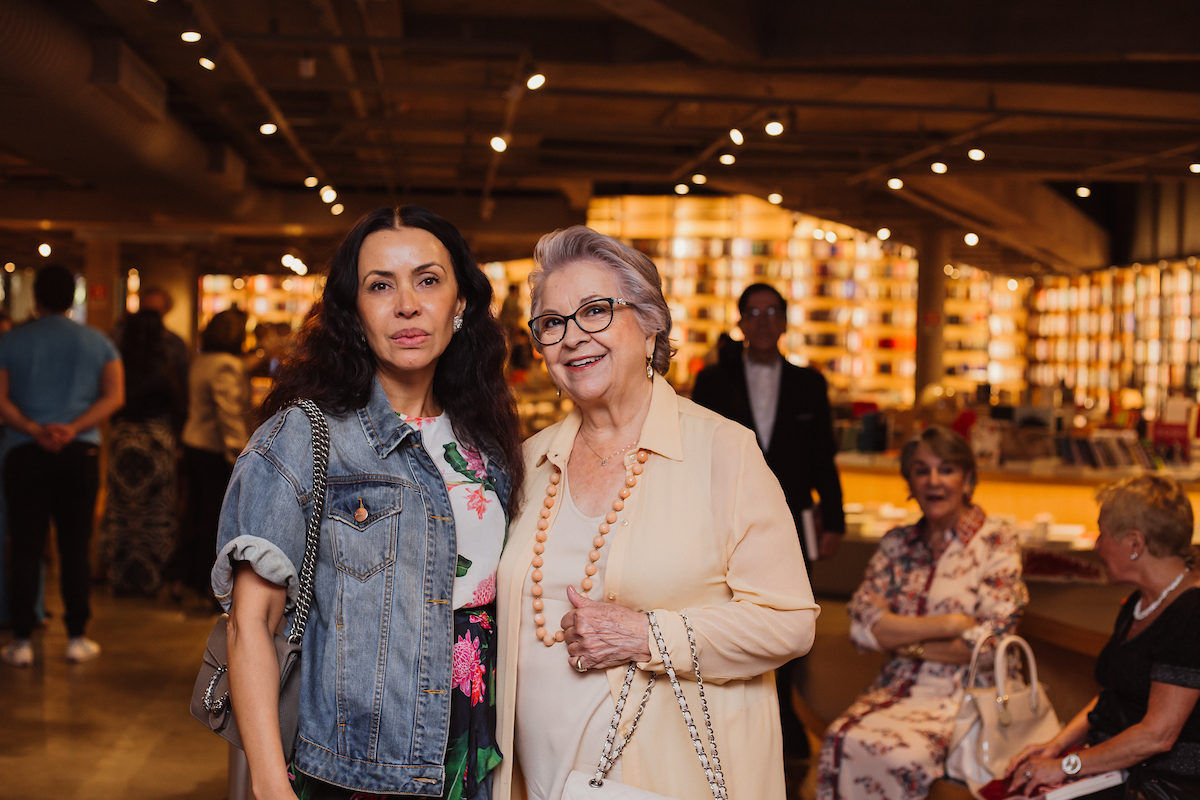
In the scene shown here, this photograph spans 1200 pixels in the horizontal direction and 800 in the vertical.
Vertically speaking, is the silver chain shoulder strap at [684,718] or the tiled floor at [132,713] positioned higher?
the silver chain shoulder strap at [684,718]

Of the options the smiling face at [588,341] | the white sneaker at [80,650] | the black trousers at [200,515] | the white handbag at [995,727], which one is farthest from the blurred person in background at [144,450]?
the smiling face at [588,341]

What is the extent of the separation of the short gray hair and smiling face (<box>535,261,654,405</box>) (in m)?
0.01

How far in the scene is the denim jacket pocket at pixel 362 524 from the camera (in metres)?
1.56

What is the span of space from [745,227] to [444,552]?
55.2 feet

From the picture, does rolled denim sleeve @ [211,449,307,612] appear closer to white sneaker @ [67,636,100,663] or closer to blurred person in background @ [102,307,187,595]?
white sneaker @ [67,636,100,663]

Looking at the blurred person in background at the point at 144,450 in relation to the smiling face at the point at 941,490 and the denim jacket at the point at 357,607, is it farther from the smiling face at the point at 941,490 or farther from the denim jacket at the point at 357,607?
the denim jacket at the point at 357,607

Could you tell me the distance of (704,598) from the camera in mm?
1728

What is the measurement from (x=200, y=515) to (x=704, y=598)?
5333mm

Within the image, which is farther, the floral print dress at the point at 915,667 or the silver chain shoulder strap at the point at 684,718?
the floral print dress at the point at 915,667

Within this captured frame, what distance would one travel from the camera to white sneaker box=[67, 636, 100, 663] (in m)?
5.14

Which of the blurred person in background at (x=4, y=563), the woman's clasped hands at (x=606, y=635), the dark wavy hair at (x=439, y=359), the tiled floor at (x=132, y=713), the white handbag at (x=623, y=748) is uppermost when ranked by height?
the dark wavy hair at (x=439, y=359)

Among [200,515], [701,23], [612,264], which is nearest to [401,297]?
[612,264]

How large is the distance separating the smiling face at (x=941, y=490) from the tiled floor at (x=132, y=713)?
0.99m

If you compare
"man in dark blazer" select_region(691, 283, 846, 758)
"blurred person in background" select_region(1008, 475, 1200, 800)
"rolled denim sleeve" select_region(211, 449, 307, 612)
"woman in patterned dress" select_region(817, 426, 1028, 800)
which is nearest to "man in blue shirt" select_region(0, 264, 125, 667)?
"man in dark blazer" select_region(691, 283, 846, 758)
